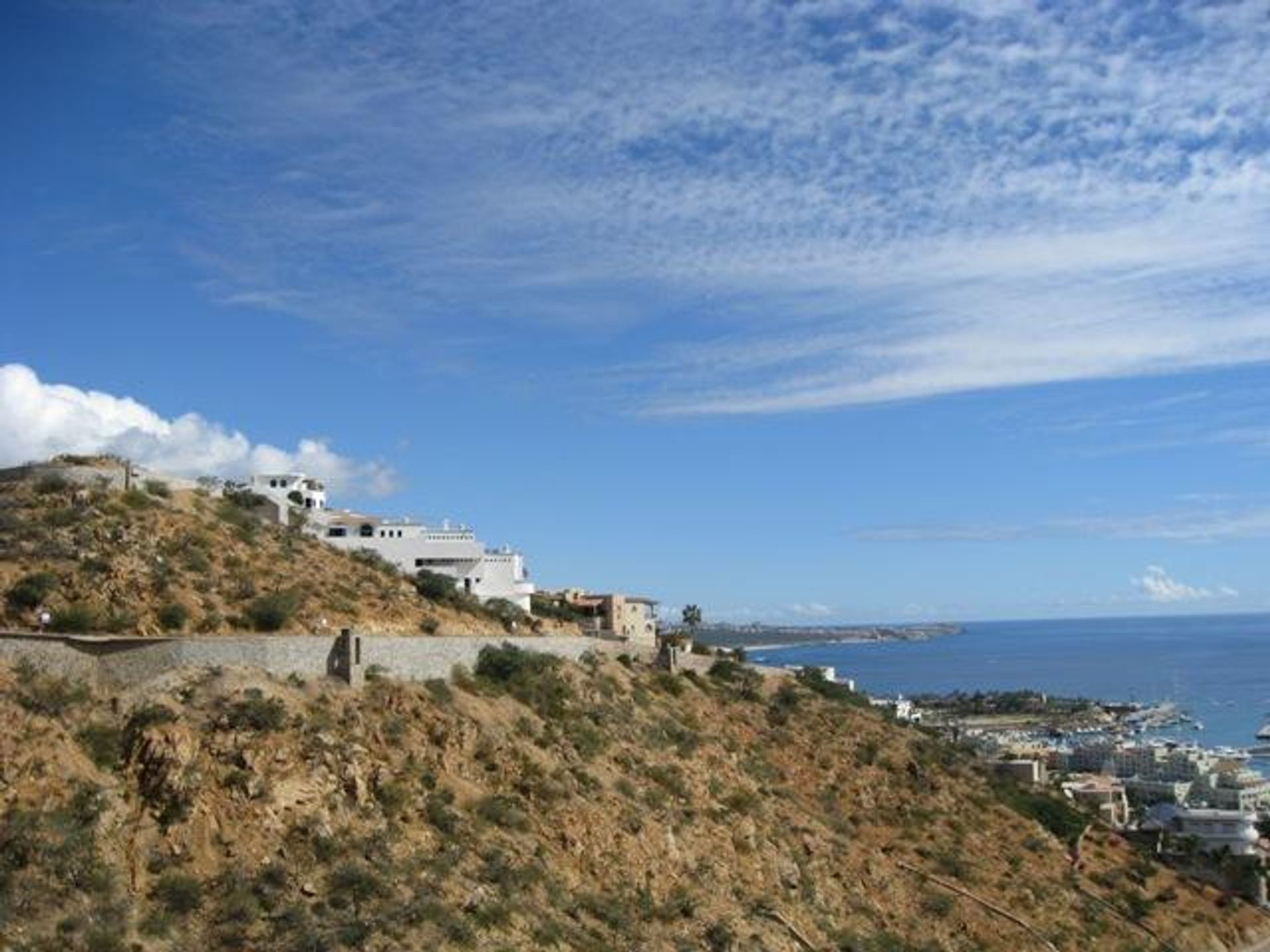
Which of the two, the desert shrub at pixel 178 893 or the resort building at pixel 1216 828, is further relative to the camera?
the resort building at pixel 1216 828

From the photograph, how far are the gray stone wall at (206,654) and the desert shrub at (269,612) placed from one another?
9.55 feet

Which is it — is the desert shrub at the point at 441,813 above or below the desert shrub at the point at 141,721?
below

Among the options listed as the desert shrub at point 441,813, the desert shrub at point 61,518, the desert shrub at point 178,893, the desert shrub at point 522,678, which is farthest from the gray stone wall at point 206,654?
the desert shrub at point 61,518

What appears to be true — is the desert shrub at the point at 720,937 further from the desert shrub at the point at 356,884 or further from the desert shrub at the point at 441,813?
the desert shrub at the point at 356,884

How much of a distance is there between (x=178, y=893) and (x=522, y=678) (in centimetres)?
1440

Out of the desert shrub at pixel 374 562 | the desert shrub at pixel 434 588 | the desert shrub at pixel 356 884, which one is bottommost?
the desert shrub at pixel 356 884

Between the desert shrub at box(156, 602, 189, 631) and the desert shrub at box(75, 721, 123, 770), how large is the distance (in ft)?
19.9

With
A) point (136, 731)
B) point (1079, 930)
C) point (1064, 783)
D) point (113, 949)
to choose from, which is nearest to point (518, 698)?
point (136, 731)

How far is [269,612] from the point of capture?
30578 millimetres

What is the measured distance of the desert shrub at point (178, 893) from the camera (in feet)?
64.6

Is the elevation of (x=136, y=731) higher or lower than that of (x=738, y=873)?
higher

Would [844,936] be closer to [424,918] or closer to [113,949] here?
[424,918]

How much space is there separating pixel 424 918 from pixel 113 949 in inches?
192

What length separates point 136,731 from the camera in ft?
74.3
